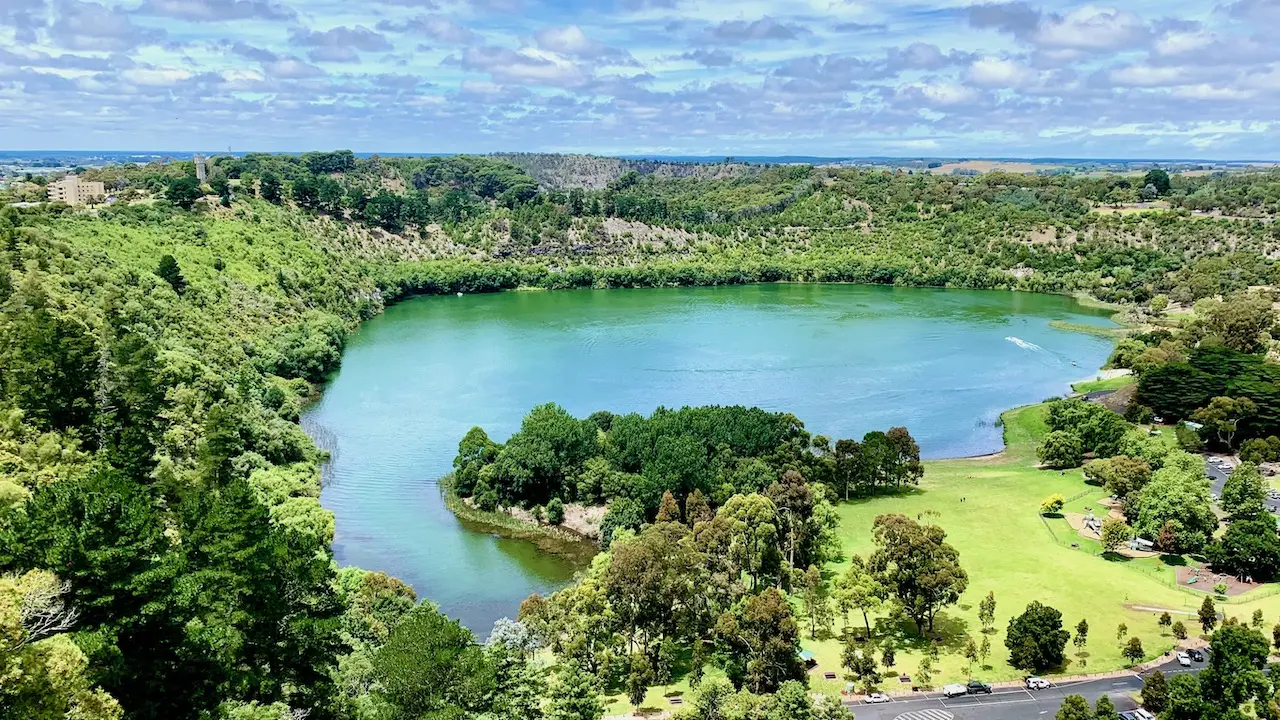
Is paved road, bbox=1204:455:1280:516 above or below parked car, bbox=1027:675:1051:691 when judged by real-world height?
above

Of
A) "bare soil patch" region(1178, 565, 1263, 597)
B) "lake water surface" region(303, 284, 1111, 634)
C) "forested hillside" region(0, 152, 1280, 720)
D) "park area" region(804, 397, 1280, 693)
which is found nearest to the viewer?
"forested hillside" region(0, 152, 1280, 720)

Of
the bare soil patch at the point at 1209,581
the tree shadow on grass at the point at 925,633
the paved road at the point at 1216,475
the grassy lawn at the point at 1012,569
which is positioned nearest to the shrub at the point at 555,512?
the grassy lawn at the point at 1012,569

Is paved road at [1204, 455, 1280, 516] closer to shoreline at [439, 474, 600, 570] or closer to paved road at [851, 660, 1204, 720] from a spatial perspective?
paved road at [851, 660, 1204, 720]

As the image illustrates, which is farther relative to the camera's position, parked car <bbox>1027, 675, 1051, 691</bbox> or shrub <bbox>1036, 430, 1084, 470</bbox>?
shrub <bbox>1036, 430, 1084, 470</bbox>

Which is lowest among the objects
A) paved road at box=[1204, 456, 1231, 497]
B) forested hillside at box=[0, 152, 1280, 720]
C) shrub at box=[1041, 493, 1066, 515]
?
shrub at box=[1041, 493, 1066, 515]

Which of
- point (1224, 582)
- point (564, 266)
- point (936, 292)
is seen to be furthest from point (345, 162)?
point (1224, 582)

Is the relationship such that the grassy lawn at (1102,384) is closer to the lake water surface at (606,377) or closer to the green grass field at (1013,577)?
the lake water surface at (606,377)

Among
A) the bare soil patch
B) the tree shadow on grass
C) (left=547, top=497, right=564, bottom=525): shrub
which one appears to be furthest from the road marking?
(left=547, top=497, right=564, bottom=525): shrub

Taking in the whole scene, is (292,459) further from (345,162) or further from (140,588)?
(345,162)

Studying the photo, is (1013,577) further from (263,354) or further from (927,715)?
(263,354)
